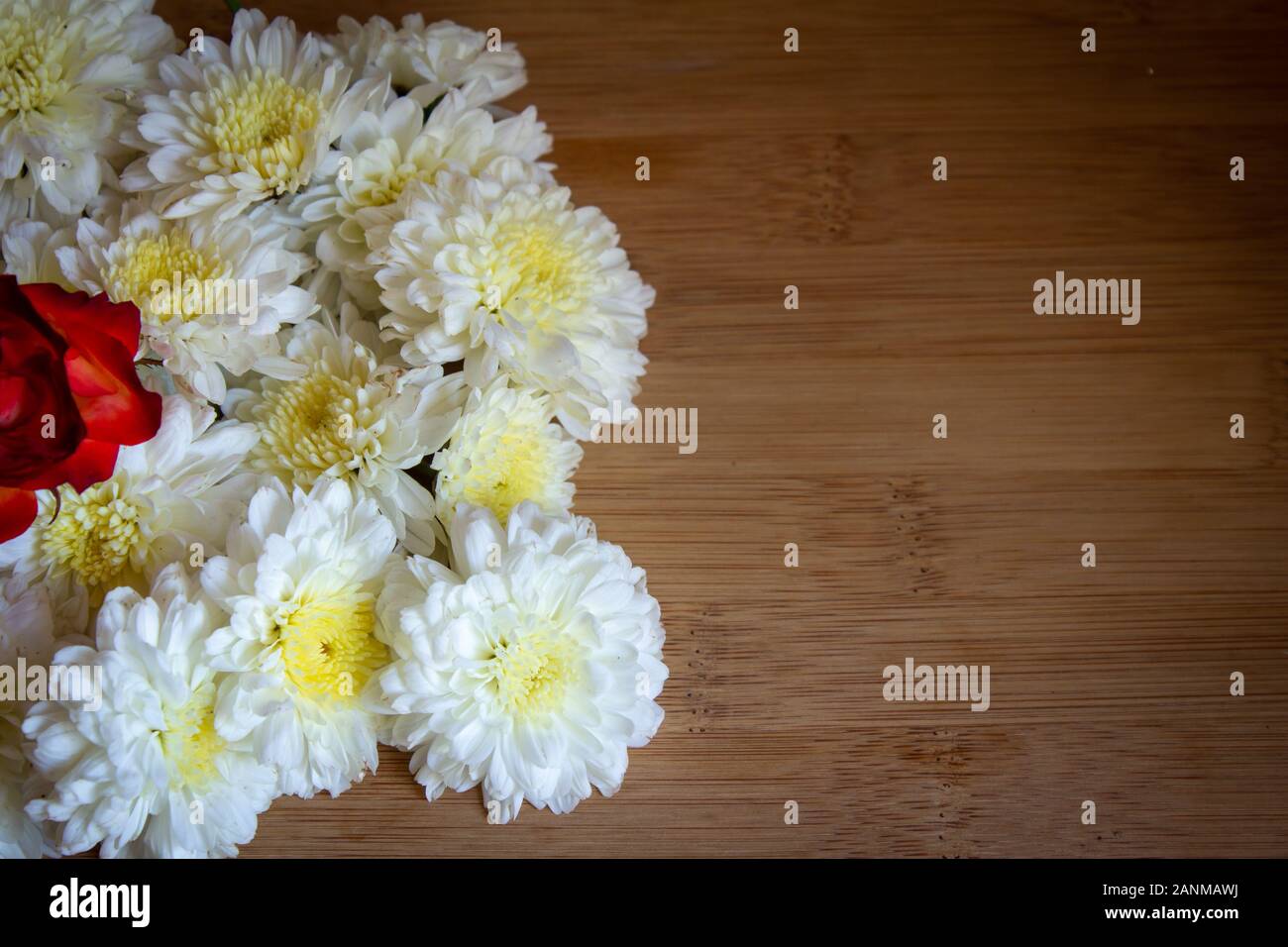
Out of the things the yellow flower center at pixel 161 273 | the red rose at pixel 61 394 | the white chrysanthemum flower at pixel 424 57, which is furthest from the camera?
the white chrysanthemum flower at pixel 424 57

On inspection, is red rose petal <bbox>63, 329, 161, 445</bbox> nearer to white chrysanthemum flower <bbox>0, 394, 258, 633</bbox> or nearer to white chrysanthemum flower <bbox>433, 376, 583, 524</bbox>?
white chrysanthemum flower <bbox>0, 394, 258, 633</bbox>

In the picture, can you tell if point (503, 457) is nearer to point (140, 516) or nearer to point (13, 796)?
point (140, 516)

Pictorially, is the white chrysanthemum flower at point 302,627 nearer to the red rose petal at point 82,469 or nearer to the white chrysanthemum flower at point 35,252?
the red rose petal at point 82,469

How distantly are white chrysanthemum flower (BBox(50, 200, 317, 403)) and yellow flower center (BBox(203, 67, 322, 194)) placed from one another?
0.04 metres

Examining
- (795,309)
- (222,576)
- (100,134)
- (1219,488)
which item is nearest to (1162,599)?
(1219,488)

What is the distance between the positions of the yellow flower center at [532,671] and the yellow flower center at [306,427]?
15 cm

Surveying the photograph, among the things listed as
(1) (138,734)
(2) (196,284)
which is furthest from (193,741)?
(2) (196,284)

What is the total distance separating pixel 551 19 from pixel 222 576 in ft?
1.72

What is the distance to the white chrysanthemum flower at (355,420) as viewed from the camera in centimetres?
60

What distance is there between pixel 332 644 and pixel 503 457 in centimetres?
15

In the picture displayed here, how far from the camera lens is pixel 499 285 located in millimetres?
615

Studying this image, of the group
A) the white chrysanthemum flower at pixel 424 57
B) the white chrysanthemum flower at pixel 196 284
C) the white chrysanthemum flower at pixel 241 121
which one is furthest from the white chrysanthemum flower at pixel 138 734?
the white chrysanthemum flower at pixel 424 57
